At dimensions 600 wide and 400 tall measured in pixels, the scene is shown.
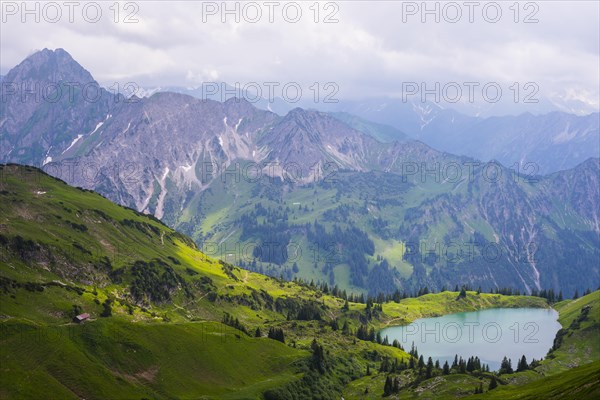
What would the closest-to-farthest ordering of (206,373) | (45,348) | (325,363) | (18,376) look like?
(18,376)
(45,348)
(206,373)
(325,363)

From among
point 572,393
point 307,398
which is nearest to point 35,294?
point 307,398

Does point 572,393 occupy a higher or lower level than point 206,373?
higher

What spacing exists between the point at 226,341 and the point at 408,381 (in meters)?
59.8

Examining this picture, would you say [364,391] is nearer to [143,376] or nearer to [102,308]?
[143,376]

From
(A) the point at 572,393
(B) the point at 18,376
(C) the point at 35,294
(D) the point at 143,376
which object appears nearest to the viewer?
(A) the point at 572,393

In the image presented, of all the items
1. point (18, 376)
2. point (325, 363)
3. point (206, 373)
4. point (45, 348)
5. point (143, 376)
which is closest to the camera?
point (18, 376)

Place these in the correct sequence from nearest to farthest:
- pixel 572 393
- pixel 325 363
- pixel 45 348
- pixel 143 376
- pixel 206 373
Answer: pixel 572 393 < pixel 45 348 < pixel 143 376 < pixel 206 373 < pixel 325 363

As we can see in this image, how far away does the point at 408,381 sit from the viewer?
188 meters

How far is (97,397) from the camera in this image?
126125 millimetres

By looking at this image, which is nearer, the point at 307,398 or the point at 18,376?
the point at 18,376

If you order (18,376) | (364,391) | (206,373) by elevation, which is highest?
(18,376)

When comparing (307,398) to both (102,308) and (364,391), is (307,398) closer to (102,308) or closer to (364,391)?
(364,391)

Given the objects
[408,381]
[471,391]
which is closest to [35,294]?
[408,381]

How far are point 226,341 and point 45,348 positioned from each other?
60483 mm
